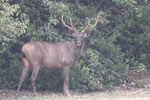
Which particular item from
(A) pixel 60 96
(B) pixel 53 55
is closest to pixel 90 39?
(B) pixel 53 55

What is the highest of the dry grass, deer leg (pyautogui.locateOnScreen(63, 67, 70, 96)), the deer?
the deer

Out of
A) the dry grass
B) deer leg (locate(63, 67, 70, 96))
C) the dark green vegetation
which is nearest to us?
the dry grass

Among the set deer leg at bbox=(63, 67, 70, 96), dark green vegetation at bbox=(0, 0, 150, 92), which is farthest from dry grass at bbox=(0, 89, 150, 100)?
dark green vegetation at bbox=(0, 0, 150, 92)

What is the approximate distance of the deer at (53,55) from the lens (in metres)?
10.8

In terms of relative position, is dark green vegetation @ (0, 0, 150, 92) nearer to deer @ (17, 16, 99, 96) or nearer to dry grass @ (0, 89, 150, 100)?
dry grass @ (0, 89, 150, 100)

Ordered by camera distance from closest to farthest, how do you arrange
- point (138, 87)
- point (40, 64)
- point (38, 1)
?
point (40, 64)
point (38, 1)
point (138, 87)

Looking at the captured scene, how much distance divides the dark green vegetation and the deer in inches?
25.6

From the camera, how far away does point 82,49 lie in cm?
1166

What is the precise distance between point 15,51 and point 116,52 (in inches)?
161

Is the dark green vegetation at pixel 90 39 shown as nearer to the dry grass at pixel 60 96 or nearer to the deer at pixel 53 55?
the dry grass at pixel 60 96

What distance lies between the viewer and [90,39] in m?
13.2

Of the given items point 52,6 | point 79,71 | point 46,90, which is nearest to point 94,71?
point 79,71

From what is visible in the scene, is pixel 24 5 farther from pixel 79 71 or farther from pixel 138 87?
pixel 138 87

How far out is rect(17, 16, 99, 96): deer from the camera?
10.8m
